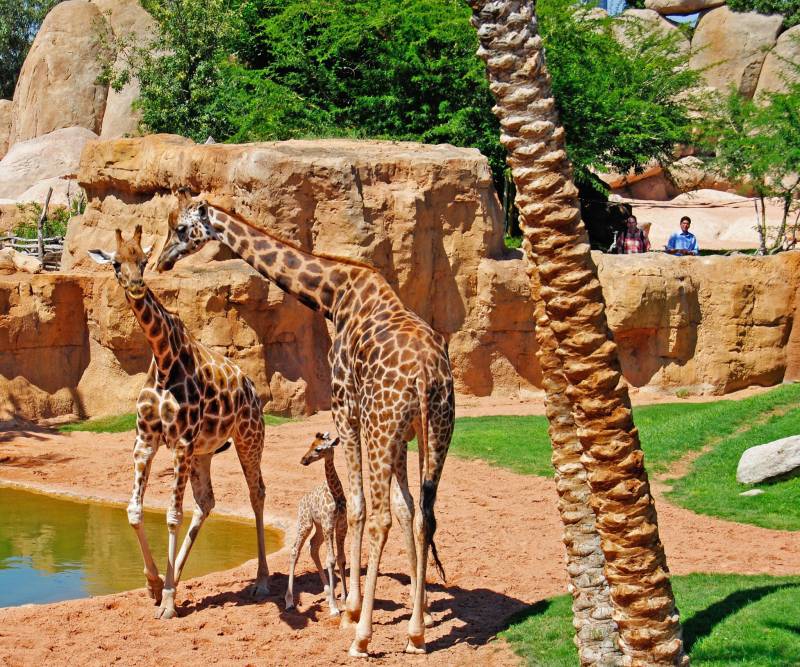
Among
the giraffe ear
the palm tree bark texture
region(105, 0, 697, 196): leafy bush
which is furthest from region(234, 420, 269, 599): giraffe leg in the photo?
region(105, 0, 697, 196): leafy bush

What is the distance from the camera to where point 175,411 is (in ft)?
31.8

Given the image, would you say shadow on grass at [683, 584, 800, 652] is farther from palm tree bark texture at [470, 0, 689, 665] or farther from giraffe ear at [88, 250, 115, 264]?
giraffe ear at [88, 250, 115, 264]

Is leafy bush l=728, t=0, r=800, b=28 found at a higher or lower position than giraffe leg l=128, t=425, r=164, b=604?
higher

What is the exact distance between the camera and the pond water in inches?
427

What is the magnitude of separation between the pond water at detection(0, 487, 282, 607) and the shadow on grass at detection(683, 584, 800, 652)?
5101mm

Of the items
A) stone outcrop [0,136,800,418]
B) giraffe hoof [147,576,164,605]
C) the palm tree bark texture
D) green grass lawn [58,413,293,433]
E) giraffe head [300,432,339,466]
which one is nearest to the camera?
the palm tree bark texture

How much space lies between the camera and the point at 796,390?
1911 cm

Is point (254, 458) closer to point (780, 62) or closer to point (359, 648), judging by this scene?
point (359, 648)

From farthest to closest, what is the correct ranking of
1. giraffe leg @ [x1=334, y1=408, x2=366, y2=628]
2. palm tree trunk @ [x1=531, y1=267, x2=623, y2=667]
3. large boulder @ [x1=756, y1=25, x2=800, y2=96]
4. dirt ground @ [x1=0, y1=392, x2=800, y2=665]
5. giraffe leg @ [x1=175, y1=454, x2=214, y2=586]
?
large boulder @ [x1=756, y1=25, x2=800, y2=96]
giraffe leg @ [x1=175, y1=454, x2=214, y2=586]
giraffe leg @ [x1=334, y1=408, x2=366, y2=628]
dirt ground @ [x1=0, y1=392, x2=800, y2=665]
palm tree trunk @ [x1=531, y1=267, x2=623, y2=667]

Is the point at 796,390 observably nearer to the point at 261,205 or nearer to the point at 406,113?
the point at 261,205

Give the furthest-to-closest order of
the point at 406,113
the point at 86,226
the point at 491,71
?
the point at 406,113, the point at 86,226, the point at 491,71

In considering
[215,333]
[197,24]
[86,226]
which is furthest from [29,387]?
[197,24]

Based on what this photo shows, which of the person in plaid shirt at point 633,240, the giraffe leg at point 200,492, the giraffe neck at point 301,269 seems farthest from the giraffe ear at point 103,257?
the person in plaid shirt at point 633,240

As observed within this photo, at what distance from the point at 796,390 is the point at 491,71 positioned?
14.3 m
